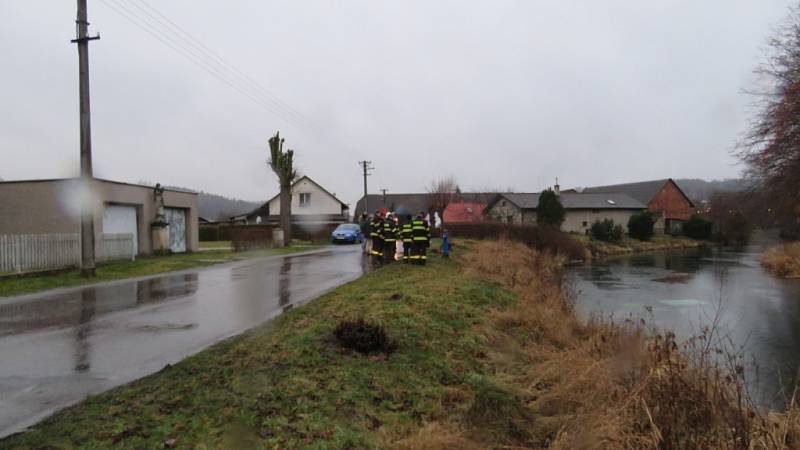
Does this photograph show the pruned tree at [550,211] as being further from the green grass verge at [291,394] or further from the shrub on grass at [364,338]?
the shrub on grass at [364,338]

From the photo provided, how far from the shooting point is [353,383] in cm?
550

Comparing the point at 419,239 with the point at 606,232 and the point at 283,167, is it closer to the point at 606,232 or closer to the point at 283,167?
the point at 283,167

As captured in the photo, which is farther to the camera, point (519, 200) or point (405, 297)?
point (519, 200)

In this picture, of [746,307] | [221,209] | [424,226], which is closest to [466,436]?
[424,226]

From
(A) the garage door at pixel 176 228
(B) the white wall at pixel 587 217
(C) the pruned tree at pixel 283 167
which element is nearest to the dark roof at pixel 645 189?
(B) the white wall at pixel 587 217

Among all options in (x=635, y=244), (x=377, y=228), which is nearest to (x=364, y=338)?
(x=377, y=228)

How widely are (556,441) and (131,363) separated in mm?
4697

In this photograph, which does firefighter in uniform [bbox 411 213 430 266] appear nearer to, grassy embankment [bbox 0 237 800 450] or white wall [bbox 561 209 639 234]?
grassy embankment [bbox 0 237 800 450]

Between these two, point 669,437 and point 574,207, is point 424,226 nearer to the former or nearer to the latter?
point 669,437

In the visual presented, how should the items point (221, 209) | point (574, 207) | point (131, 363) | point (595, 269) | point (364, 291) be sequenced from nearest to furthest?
point (131, 363) → point (364, 291) → point (595, 269) → point (574, 207) → point (221, 209)

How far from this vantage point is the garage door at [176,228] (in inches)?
1000

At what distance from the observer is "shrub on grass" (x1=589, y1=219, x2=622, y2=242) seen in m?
48.0

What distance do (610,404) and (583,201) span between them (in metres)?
58.0

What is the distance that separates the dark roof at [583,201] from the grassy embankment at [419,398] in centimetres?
5130
